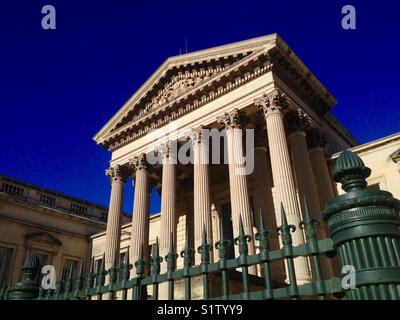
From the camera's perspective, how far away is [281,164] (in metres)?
14.4

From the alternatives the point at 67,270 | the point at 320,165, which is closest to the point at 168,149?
the point at 320,165

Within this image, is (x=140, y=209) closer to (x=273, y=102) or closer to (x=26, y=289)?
(x=273, y=102)

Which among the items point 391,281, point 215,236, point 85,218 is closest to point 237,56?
point 215,236

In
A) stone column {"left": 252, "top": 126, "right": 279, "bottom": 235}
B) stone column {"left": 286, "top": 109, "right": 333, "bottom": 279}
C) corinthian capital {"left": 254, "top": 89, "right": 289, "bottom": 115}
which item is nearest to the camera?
stone column {"left": 286, "top": 109, "right": 333, "bottom": 279}

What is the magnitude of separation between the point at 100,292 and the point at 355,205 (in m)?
3.30

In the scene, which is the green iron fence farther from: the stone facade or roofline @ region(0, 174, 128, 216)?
roofline @ region(0, 174, 128, 216)

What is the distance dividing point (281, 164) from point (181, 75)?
9481 mm

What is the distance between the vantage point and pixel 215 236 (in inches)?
861

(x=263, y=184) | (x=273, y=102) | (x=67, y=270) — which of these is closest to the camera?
(x=273, y=102)

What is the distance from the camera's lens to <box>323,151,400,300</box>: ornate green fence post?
2.55m

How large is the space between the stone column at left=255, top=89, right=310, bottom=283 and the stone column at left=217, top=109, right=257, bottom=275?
1390 mm

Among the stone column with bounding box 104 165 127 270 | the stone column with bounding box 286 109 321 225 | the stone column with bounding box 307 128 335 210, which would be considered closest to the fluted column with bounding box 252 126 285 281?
the stone column with bounding box 286 109 321 225

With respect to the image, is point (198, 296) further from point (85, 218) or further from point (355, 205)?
point (85, 218)

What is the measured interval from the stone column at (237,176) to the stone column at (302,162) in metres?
2.45
